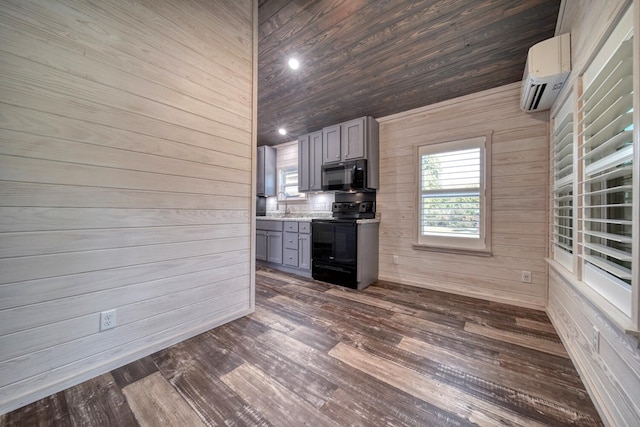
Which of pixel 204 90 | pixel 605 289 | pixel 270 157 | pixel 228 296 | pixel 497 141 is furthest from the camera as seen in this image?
pixel 270 157

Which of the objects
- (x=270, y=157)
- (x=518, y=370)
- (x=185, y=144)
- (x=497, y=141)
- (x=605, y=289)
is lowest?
(x=518, y=370)

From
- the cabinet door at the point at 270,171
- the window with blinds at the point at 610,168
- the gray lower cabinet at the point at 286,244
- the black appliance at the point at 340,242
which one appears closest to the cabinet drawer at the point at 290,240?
the gray lower cabinet at the point at 286,244

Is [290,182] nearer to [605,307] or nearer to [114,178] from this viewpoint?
[114,178]

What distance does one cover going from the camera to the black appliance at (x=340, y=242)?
313 cm

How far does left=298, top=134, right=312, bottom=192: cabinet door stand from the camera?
3975 millimetres

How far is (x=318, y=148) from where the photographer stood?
3.84 meters

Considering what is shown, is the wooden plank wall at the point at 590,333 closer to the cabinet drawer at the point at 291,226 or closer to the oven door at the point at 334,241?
the oven door at the point at 334,241

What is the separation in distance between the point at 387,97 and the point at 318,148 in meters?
1.29

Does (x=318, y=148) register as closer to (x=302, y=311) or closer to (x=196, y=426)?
(x=302, y=311)

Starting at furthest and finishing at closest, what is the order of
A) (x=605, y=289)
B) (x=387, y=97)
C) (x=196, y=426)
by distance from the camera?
1. (x=387, y=97)
2. (x=605, y=289)
3. (x=196, y=426)

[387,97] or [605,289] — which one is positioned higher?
[387,97]

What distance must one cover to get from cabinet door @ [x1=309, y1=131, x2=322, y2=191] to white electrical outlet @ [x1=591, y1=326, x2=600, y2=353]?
3096 millimetres

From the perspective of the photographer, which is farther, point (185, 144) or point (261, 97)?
point (261, 97)

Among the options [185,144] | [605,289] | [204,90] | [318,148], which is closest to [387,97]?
[318,148]
